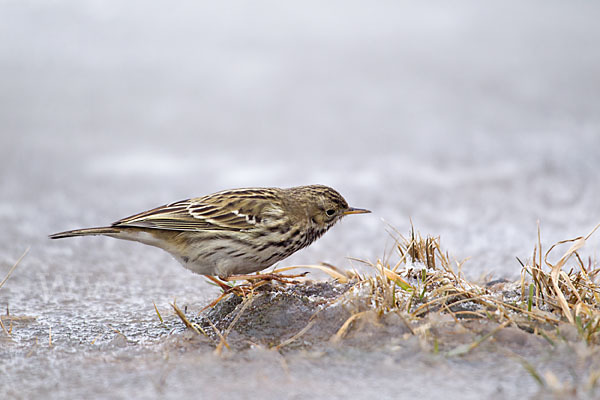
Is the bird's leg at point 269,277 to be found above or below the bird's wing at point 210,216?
below

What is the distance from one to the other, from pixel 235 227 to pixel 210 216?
281 mm

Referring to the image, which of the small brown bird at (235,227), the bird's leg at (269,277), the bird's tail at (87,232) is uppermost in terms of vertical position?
the small brown bird at (235,227)

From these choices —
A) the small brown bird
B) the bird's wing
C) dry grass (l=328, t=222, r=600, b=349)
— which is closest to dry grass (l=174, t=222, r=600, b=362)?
dry grass (l=328, t=222, r=600, b=349)

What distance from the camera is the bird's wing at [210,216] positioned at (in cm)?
593

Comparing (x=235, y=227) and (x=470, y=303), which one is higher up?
(x=235, y=227)

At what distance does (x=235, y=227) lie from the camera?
5922 millimetres

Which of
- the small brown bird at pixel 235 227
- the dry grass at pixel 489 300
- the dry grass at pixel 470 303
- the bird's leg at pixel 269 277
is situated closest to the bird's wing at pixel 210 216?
the small brown bird at pixel 235 227

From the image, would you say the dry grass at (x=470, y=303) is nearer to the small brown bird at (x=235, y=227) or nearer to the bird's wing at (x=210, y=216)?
the small brown bird at (x=235, y=227)

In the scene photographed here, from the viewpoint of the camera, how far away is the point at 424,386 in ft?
11.6

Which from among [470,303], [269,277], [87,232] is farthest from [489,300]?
[87,232]

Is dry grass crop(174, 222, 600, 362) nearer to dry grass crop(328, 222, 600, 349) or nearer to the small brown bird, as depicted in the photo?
dry grass crop(328, 222, 600, 349)

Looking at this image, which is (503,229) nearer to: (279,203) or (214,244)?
(279,203)

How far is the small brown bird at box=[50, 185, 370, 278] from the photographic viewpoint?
5770 millimetres

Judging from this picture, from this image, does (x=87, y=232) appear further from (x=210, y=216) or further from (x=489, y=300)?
(x=489, y=300)
